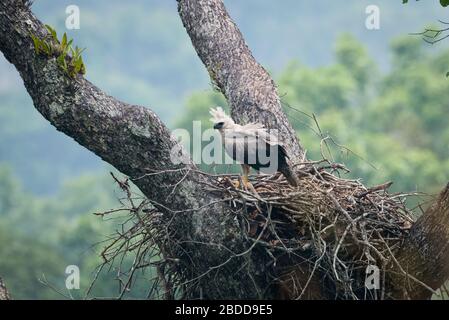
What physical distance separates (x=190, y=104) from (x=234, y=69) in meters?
62.7

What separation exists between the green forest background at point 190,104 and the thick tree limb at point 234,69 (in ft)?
0.87

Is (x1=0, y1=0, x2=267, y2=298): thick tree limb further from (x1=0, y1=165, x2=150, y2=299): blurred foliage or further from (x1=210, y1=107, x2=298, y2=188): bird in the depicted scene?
(x1=0, y1=165, x2=150, y2=299): blurred foliage

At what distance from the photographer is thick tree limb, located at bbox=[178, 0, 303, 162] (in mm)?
9547

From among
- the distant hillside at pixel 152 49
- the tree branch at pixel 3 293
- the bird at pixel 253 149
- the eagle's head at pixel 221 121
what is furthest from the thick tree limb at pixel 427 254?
the distant hillside at pixel 152 49

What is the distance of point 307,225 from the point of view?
8023mm

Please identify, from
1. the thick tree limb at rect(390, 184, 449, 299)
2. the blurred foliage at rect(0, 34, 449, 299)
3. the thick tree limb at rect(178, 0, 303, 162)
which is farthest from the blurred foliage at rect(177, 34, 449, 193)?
the thick tree limb at rect(390, 184, 449, 299)

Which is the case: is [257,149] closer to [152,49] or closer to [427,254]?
[427,254]

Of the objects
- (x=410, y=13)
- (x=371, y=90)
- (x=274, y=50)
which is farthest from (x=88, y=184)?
(x=410, y=13)

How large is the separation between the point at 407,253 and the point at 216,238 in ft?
5.25

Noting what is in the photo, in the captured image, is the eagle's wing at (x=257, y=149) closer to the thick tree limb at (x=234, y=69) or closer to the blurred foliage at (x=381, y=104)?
the thick tree limb at (x=234, y=69)

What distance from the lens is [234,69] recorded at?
988 centimetres

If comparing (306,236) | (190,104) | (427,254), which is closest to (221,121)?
(306,236)

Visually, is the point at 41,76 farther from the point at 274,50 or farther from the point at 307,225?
the point at 274,50

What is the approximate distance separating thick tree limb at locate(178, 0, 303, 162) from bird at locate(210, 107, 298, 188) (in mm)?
1028
